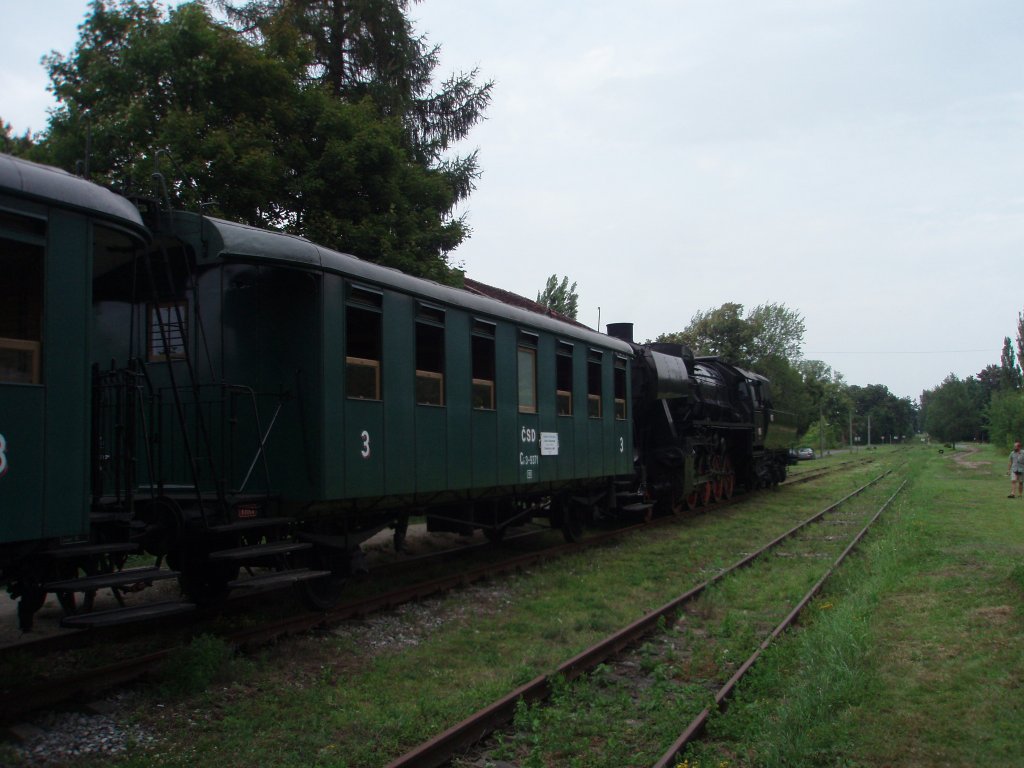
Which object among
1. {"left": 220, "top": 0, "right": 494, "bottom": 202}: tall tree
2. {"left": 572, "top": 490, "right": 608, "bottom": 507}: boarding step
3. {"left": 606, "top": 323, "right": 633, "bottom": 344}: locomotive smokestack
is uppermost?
{"left": 220, "top": 0, "right": 494, "bottom": 202}: tall tree

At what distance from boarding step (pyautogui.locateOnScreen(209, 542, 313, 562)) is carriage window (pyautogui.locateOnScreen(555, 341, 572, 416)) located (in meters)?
5.32

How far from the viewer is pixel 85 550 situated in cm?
506

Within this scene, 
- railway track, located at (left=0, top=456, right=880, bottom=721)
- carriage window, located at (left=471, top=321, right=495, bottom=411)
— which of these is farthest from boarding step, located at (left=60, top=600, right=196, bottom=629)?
carriage window, located at (left=471, top=321, right=495, bottom=411)

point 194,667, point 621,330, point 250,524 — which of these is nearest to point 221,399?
point 250,524

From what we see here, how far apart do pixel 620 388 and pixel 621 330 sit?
448 centimetres

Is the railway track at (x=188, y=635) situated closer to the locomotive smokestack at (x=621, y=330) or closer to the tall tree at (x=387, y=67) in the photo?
the locomotive smokestack at (x=621, y=330)

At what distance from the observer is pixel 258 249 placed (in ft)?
22.4

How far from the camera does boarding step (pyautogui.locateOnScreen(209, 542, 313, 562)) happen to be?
6.15 m

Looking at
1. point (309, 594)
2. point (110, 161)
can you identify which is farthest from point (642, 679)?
point (110, 161)

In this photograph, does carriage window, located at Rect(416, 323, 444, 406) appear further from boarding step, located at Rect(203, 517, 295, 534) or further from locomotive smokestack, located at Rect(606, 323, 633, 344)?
locomotive smokestack, located at Rect(606, 323, 633, 344)

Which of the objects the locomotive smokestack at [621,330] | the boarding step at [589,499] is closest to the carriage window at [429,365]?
the boarding step at [589,499]

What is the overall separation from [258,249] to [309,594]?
3.11 metres

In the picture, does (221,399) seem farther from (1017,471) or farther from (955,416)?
(955,416)

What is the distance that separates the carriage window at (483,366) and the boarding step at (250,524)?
10.2ft
